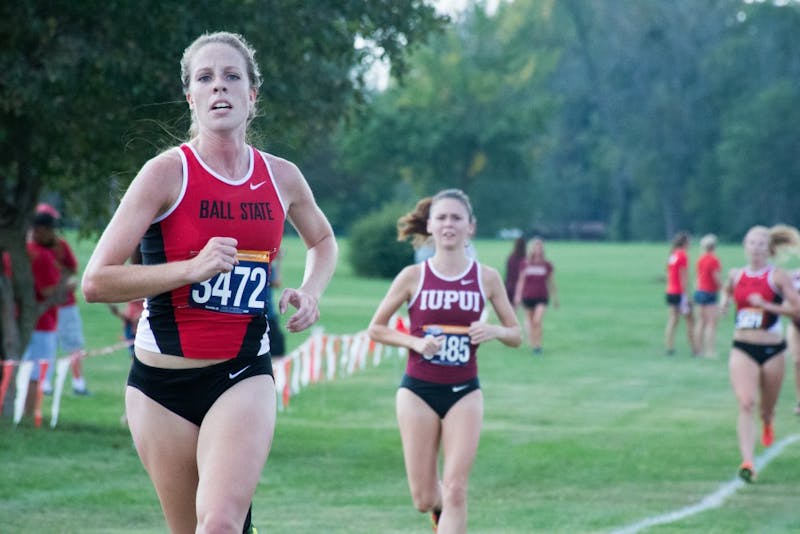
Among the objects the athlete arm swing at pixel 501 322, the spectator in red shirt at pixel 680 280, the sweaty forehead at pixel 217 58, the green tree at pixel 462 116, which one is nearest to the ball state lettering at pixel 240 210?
the sweaty forehead at pixel 217 58

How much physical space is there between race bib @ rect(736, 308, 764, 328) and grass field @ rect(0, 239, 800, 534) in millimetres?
1321

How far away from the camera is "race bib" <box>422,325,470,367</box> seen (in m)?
7.86

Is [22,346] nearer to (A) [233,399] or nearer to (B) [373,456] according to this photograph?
(B) [373,456]

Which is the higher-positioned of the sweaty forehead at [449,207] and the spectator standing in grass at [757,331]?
the sweaty forehead at [449,207]

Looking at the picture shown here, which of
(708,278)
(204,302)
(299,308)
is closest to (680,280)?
(708,278)

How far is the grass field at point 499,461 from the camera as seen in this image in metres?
9.69

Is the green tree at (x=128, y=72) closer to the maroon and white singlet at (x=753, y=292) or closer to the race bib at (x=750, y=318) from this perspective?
A: the maroon and white singlet at (x=753, y=292)

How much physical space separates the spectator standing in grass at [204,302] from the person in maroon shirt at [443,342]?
2778 mm

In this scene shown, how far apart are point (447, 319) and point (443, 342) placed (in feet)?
0.50

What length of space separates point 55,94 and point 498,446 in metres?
5.59

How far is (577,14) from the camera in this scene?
102812 millimetres

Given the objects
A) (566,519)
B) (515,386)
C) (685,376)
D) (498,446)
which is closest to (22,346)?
(498,446)

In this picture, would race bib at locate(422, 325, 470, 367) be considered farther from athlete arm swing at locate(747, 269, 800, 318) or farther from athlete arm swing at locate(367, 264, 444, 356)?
athlete arm swing at locate(747, 269, 800, 318)

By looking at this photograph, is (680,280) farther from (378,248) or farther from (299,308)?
(378,248)
